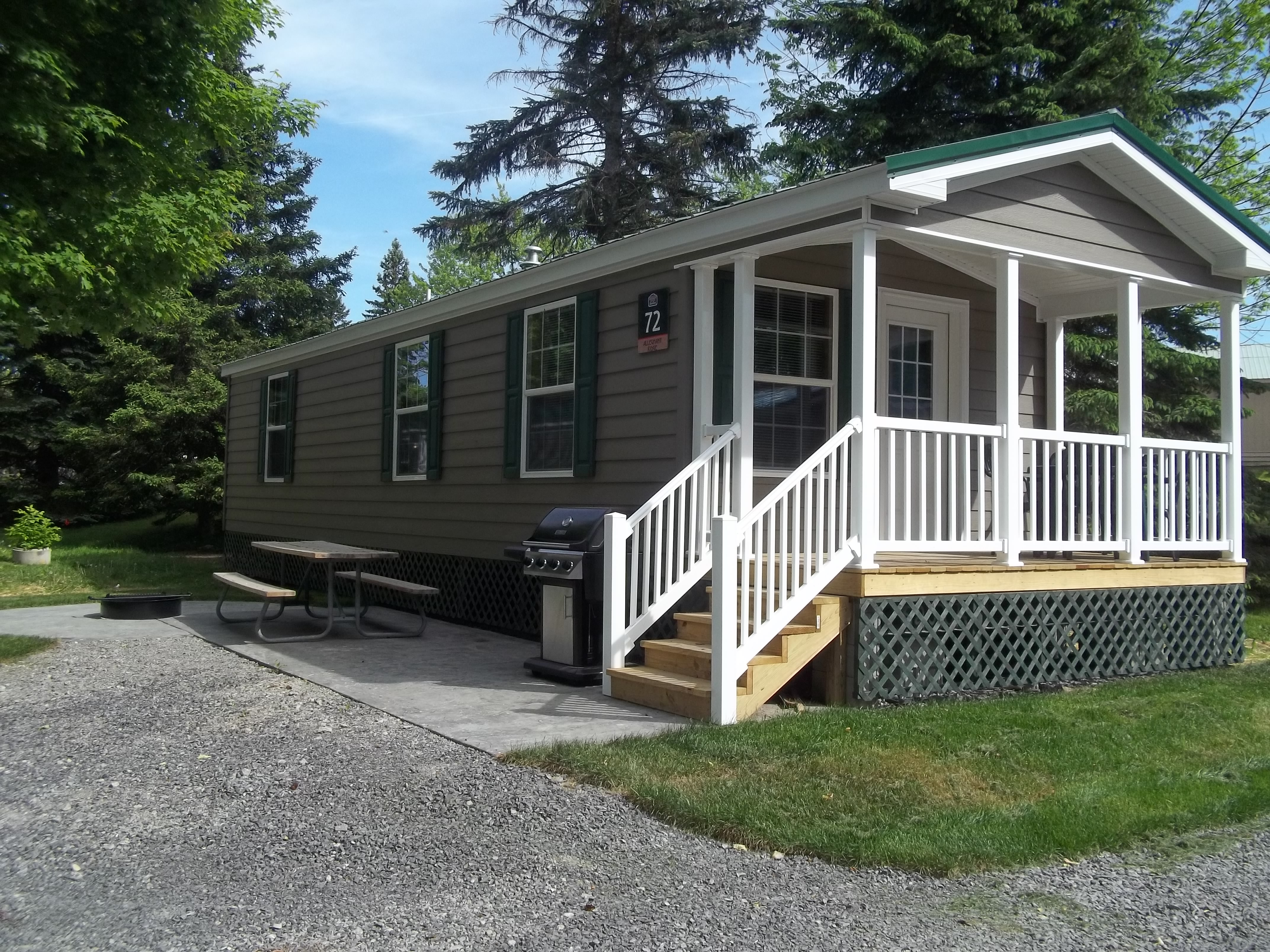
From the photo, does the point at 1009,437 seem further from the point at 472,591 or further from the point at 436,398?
the point at 436,398

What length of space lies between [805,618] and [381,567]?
273 inches

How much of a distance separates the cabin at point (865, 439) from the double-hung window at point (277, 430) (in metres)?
3.92

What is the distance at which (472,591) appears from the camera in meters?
10.3

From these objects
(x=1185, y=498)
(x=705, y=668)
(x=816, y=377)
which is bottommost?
(x=705, y=668)

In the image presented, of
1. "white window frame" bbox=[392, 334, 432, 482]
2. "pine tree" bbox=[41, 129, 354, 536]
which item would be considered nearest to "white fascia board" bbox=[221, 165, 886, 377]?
"white window frame" bbox=[392, 334, 432, 482]

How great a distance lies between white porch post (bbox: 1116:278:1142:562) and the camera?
310 inches

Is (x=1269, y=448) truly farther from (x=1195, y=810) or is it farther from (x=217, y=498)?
(x=1195, y=810)

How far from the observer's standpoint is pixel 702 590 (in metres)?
7.44

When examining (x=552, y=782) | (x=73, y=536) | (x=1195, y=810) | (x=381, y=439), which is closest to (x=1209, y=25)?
(x=381, y=439)

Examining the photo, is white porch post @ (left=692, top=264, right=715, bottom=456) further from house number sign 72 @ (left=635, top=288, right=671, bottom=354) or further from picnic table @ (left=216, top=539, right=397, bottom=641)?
picnic table @ (left=216, top=539, right=397, bottom=641)

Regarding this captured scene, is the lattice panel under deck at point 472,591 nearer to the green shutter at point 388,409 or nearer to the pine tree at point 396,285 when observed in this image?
the green shutter at point 388,409

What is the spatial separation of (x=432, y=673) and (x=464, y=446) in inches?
129

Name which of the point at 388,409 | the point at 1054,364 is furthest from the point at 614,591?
the point at 388,409

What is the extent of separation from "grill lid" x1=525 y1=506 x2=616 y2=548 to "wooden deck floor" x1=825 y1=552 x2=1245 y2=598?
1.59m
